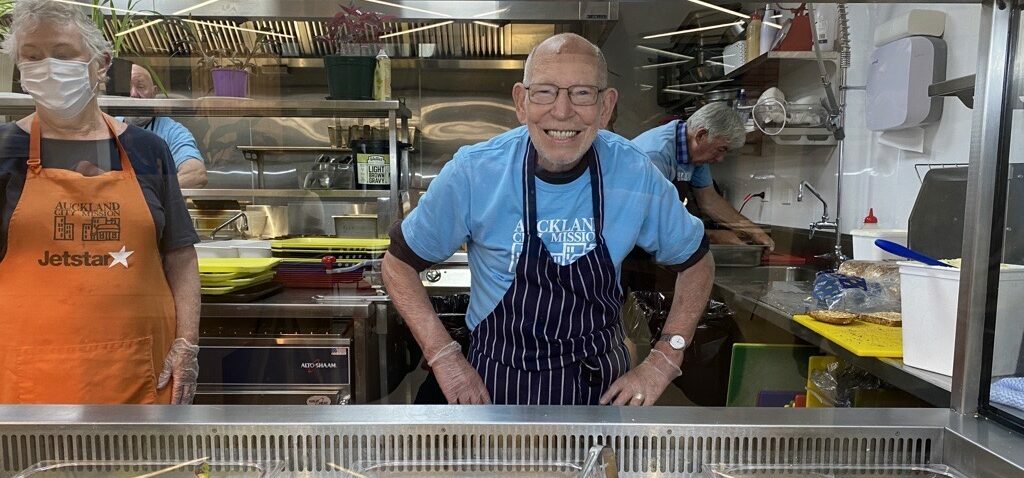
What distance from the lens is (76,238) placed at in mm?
1161

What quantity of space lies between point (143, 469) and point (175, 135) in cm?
89

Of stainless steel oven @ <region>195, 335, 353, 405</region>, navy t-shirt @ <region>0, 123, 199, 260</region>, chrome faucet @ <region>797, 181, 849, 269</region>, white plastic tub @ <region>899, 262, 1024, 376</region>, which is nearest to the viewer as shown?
white plastic tub @ <region>899, 262, 1024, 376</region>

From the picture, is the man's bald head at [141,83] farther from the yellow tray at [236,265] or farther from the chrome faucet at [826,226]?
the chrome faucet at [826,226]

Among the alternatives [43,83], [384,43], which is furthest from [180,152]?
[384,43]

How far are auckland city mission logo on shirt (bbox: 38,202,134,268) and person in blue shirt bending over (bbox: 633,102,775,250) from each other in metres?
1.08

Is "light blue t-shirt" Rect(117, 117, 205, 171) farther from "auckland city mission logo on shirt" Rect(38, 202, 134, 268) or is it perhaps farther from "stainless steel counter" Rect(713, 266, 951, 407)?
"stainless steel counter" Rect(713, 266, 951, 407)

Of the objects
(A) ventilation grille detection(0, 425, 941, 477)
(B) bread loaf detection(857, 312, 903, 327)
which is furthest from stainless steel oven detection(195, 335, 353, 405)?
(B) bread loaf detection(857, 312, 903, 327)

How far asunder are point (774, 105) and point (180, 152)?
1.58m

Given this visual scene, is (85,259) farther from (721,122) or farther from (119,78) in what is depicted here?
(721,122)

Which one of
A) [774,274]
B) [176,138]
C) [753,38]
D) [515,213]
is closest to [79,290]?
[176,138]

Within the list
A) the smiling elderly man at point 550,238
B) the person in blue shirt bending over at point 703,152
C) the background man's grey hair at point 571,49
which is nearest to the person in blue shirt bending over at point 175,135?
the smiling elderly man at point 550,238

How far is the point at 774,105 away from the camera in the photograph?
5.63 ft

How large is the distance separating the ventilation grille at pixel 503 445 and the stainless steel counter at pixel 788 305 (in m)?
0.32

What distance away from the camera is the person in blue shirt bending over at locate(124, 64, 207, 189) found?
1313 millimetres
